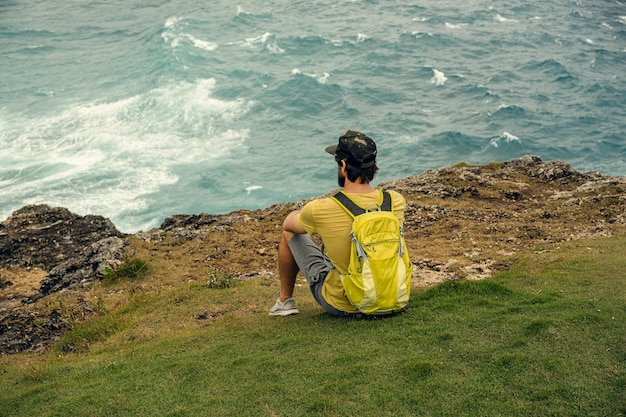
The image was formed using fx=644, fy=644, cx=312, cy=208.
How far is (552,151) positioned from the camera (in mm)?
36500

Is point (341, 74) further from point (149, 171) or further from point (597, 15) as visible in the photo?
point (597, 15)

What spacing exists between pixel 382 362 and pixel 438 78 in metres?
41.0

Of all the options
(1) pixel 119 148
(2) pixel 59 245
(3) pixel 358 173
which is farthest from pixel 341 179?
(1) pixel 119 148

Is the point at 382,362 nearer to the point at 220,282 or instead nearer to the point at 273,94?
the point at 220,282

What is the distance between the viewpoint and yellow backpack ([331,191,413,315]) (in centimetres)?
701

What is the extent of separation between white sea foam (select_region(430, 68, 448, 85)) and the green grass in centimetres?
3710

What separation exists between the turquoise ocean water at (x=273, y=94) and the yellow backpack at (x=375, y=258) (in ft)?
65.5

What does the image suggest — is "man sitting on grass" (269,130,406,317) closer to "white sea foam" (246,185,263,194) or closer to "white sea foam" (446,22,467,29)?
"white sea foam" (246,185,263,194)

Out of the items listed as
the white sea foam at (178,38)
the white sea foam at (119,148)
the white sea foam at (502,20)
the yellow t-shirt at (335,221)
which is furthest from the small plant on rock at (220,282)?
the white sea foam at (502,20)

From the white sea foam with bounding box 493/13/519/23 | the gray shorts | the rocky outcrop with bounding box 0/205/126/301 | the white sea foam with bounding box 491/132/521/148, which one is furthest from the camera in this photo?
the white sea foam with bounding box 493/13/519/23

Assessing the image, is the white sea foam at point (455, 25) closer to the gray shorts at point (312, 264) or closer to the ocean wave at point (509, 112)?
the ocean wave at point (509, 112)

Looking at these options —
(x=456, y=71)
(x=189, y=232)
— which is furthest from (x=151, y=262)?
(x=456, y=71)

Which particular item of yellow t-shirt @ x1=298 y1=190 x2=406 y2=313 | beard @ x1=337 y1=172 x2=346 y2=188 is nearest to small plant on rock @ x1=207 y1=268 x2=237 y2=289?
yellow t-shirt @ x1=298 y1=190 x2=406 y2=313

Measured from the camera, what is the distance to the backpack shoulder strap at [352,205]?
7.17m
